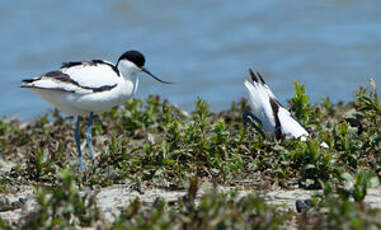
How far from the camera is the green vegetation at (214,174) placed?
3.83 meters

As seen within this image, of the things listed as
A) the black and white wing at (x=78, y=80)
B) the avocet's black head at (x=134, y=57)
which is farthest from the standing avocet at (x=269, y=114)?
the black and white wing at (x=78, y=80)

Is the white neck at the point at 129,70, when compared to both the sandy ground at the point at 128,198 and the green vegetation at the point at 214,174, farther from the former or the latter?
the sandy ground at the point at 128,198

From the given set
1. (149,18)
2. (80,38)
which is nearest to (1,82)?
(80,38)

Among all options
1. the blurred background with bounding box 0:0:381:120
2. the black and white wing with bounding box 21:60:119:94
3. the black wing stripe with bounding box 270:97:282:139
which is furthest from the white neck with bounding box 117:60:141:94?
the blurred background with bounding box 0:0:381:120

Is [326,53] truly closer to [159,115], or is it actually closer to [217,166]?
[159,115]

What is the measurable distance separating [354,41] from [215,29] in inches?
123

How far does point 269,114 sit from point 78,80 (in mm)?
1900

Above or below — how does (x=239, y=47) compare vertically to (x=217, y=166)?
above

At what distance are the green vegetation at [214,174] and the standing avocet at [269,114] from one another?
0.20m

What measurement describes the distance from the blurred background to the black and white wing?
469 cm

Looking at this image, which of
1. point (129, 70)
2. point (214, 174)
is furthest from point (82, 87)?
point (214, 174)

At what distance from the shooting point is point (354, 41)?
13.7 meters

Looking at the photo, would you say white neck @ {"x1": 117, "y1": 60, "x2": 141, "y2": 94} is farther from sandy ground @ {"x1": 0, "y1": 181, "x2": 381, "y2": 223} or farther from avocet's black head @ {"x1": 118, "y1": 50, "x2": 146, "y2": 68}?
sandy ground @ {"x1": 0, "y1": 181, "x2": 381, "y2": 223}

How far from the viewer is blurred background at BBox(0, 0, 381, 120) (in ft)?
40.0
